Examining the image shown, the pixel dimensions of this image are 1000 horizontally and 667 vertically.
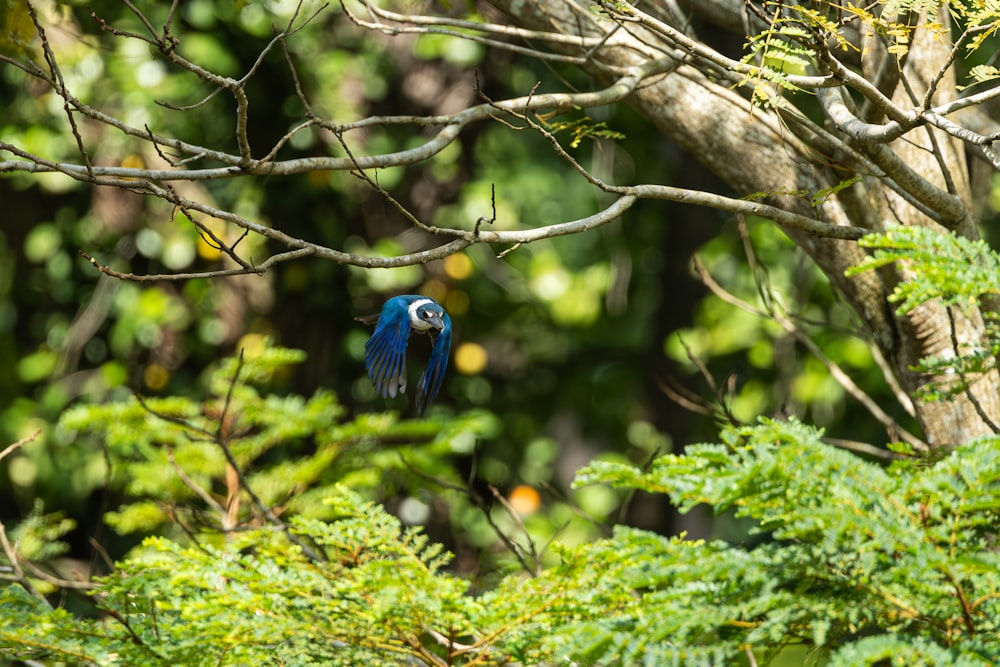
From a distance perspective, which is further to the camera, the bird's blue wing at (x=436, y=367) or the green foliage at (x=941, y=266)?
the bird's blue wing at (x=436, y=367)

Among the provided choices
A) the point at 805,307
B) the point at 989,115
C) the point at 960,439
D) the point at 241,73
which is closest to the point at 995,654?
the point at 960,439

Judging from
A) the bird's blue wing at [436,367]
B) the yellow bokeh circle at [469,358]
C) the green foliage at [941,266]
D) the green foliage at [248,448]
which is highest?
the green foliage at [941,266]

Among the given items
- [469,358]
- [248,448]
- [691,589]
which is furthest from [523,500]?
[691,589]

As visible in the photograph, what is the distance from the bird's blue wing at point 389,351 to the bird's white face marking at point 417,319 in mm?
15

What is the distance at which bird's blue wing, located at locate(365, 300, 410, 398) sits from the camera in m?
2.32

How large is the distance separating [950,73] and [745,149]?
0.65 m

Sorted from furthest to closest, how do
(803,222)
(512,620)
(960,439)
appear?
(960,439) → (803,222) → (512,620)

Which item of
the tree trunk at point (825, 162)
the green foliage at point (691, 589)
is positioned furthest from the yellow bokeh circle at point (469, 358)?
the green foliage at point (691, 589)

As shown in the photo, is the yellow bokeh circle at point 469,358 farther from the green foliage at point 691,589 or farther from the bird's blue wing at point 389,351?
the green foliage at point 691,589

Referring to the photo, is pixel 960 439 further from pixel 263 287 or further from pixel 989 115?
pixel 263 287

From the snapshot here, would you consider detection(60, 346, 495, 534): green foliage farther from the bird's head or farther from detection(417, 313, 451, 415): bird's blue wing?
the bird's head

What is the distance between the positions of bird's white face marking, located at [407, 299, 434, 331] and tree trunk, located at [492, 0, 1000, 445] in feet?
2.75

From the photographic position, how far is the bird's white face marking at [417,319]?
2.33 metres

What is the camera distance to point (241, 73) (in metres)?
5.47
